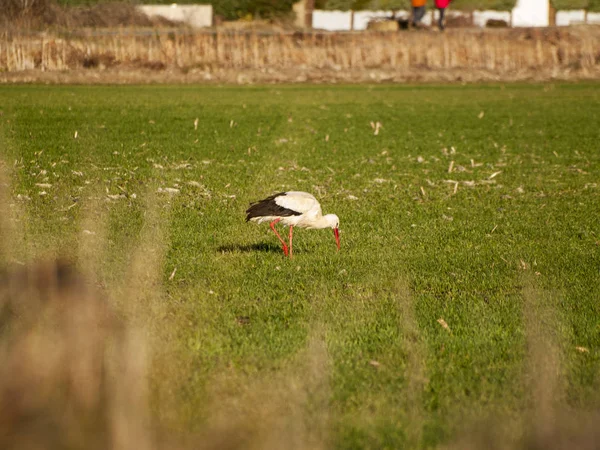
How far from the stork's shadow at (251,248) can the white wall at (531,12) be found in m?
75.4

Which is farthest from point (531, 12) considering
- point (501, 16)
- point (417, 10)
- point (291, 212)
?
point (291, 212)

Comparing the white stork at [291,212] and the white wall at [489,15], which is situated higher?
the white wall at [489,15]

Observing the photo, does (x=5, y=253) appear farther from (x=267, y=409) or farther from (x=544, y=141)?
(x=544, y=141)

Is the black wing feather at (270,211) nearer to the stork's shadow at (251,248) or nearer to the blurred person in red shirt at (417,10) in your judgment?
the stork's shadow at (251,248)

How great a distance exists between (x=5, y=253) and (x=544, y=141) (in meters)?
17.2

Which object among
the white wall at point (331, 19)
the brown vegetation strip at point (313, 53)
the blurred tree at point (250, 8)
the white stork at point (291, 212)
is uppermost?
the blurred tree at point (250, 8)

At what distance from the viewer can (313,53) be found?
173ft

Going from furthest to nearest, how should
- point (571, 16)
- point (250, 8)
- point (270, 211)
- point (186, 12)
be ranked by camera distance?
point (571, 16), point (250, 8), point (186, 12), point (270, 211)

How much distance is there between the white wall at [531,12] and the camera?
3184 inches

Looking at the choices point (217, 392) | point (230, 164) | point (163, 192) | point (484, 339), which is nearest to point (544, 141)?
point (230, 164)

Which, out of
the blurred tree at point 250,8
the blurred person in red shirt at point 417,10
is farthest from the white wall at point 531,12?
the blurred person in red shirt at point 417,10

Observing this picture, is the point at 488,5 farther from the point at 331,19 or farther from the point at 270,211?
the point at 270,211

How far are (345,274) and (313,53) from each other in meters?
44.7

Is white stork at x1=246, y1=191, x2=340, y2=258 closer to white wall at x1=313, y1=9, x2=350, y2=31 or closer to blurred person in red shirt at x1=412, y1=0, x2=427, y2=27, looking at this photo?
blurred person in red shirt at x1=412, y1=0, x2=427, y2=27
